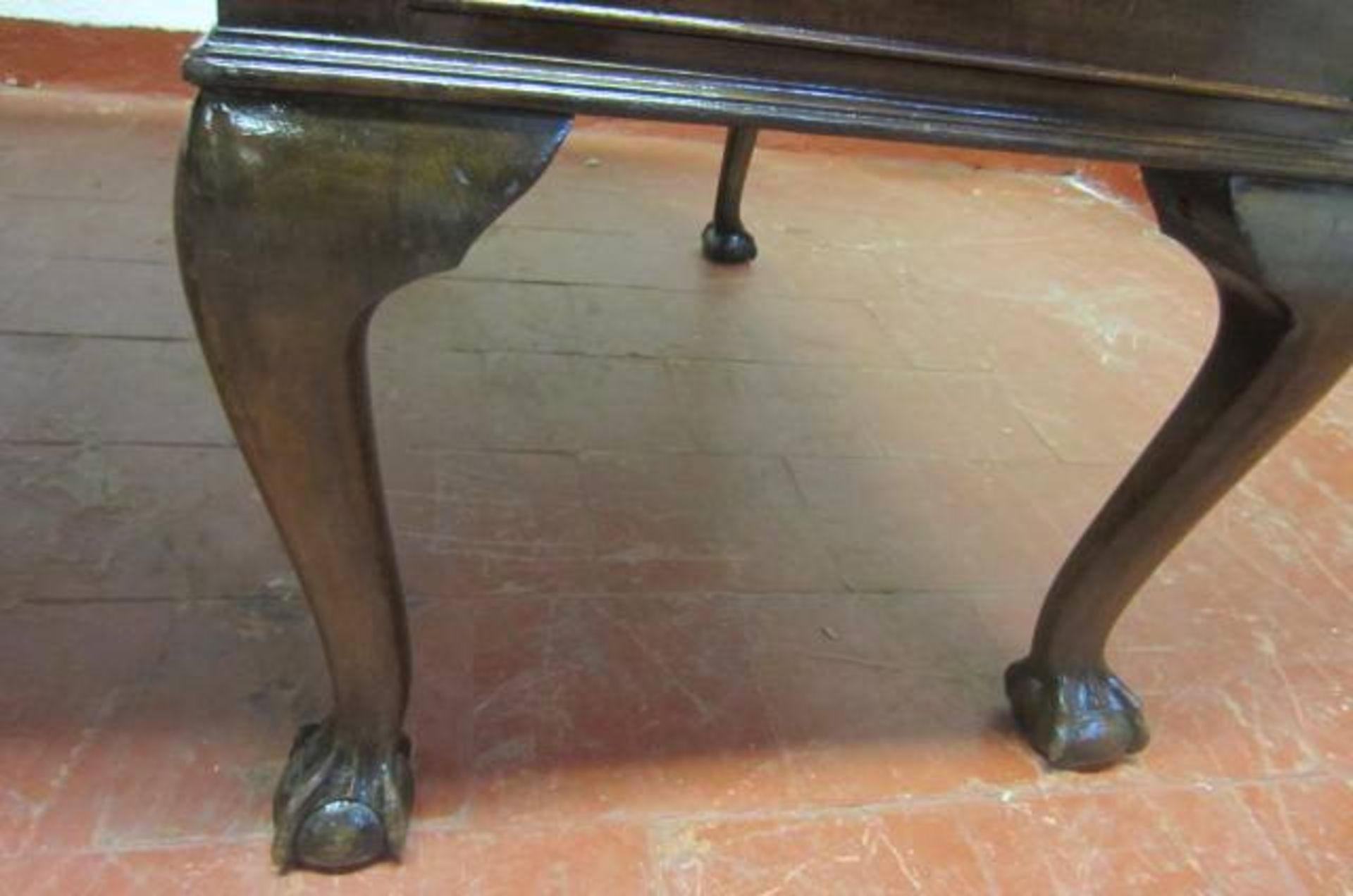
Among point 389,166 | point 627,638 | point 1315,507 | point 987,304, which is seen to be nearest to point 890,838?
point 627,638

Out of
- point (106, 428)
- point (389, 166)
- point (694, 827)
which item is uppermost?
point (389, 166)

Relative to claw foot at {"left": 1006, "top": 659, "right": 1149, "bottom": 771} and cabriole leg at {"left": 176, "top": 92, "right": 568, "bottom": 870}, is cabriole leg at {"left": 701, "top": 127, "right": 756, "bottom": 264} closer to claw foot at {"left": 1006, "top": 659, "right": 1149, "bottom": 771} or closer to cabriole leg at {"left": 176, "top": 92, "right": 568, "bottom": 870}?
claw foot at {"left": 1006, "top": 659, "right": 1149, "bottom": 771}

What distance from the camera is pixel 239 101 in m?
0.49

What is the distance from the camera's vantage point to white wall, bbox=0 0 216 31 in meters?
2.29

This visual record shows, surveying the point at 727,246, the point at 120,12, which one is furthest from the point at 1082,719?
the point at 120,12

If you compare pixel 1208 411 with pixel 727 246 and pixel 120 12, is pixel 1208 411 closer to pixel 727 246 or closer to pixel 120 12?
pixel 727 246

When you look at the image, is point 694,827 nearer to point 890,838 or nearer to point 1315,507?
point 890,838

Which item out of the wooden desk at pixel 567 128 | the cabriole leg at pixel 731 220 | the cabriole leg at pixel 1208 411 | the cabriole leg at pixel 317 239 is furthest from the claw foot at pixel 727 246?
the cabriole leg at pixel 317 239

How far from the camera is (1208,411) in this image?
759mm

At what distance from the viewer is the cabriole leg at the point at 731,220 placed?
6.12 ft

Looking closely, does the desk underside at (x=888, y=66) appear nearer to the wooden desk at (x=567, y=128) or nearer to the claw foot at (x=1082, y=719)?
the wooden desk at (x=567, y=128)

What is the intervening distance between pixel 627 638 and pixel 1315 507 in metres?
1.02

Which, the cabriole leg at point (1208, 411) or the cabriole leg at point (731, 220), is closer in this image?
the cabriole leg at point (1208, 411)

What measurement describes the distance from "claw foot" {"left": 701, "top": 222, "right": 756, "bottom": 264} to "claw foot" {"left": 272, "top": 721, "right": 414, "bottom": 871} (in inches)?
52.2
